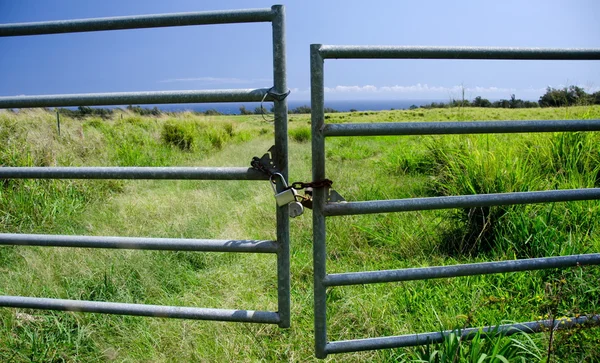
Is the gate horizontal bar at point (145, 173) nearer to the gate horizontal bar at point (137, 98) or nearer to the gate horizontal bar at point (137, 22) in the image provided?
the gate horizontal bar at point (137, 98)

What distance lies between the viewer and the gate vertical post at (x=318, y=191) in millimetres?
1481

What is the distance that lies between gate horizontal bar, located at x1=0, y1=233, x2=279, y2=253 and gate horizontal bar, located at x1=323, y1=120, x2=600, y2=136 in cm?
47

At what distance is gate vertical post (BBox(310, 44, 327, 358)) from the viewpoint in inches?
58.3

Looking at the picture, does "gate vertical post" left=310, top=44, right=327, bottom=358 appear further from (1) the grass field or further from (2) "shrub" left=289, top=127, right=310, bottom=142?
(2) "shrub" left=289, top=127, right=310, bottom=142

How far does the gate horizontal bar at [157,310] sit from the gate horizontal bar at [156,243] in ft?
0.81

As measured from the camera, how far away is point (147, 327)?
7.43ft

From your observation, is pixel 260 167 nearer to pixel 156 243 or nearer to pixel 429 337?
pixel 156 243

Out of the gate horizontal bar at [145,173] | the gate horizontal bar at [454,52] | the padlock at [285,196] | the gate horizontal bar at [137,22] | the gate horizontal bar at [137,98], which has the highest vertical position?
the gate horizontal bar at [137,22]

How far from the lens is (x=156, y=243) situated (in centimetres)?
165

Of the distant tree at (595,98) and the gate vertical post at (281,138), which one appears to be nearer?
the gate vertical post at (281,138)

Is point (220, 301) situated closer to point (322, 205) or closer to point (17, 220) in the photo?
point (322, 205)

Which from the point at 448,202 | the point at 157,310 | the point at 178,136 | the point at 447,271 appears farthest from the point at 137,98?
the point at 178,136

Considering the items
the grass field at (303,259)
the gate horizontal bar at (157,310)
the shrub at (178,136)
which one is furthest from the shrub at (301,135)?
the gate horizontal bar at (157,310)

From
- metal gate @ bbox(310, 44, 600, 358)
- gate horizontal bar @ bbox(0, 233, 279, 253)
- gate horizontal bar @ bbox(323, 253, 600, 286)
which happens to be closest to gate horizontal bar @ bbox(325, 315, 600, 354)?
metal gate @ bbox(310, 44, 600, 358)
